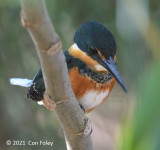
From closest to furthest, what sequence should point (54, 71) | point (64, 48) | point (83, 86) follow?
point (54, 71)
point (83, 86)
point (64, 48)

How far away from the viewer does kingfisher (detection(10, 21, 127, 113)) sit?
67.8 inches

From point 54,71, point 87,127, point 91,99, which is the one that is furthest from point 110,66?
point 54,71

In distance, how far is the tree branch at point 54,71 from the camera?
2.79 ft

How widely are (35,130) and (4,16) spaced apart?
939 millimetres

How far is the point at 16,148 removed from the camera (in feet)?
9.28

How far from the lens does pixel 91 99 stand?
1861mm

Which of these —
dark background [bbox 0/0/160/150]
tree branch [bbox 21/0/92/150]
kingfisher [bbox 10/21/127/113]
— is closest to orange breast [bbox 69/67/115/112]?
kingfisher [bbox 10/21/127/113]

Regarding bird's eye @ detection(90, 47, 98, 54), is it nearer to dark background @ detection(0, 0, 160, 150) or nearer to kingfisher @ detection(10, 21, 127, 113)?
kingfisher @ detection(10, 21, 127, 113)

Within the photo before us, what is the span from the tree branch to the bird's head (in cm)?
37

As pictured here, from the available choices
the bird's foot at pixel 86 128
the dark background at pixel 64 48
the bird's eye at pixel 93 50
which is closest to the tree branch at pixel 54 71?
the bird's foot at pixel 86 128

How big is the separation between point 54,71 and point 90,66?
2.61 feet

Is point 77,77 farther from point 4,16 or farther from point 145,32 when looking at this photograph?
point 4,16

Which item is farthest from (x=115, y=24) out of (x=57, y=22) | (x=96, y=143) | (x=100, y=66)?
(x=96, y=143)

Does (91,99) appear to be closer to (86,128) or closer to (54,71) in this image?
(86,128)
